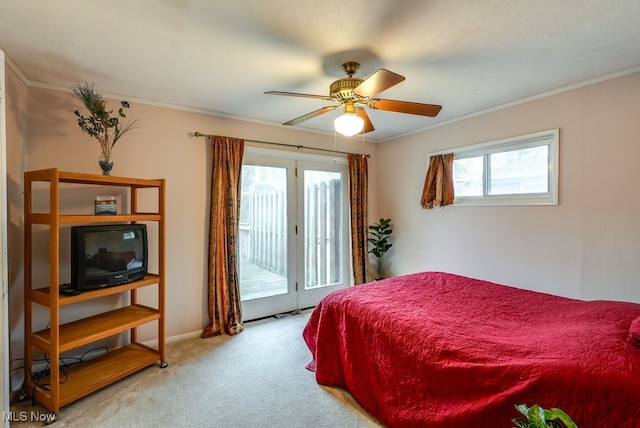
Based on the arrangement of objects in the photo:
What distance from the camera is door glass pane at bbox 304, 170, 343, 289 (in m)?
4.01

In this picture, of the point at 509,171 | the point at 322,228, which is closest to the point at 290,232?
the point at 322,228

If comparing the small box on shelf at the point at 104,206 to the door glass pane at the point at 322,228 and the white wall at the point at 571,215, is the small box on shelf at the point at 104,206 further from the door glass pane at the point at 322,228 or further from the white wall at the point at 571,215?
the white wall at the point at 571,215

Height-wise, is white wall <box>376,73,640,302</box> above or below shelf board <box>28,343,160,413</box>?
Answer: above

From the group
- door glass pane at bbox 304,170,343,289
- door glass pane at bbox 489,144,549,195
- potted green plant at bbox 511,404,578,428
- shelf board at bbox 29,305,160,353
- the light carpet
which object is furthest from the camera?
door glass pane at bbox 304,170,343,289

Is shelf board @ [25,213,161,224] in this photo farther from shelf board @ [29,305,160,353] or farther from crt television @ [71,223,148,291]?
shelf board @ [29,305,160,353]

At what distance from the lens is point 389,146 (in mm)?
4430

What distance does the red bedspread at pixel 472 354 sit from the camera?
1.19m

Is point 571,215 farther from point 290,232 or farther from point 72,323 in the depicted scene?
point 72,323

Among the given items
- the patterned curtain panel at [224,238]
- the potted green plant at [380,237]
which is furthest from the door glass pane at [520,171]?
the patterned curtain panel at [224,238]

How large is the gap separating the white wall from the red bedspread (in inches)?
26.9

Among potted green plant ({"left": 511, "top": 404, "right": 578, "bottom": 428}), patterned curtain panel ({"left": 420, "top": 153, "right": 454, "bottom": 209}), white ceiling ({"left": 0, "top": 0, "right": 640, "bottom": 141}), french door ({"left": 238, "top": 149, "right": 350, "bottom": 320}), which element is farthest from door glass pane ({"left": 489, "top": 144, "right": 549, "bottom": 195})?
potted green plant ({"left": 511, "top": 404, "right": 578, "bottom": 428})

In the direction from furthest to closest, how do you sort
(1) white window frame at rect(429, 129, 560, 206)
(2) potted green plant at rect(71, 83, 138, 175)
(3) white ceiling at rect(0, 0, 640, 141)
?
(1) white window frame at rect(429, 129, 560, 206) < (2) potted green plant at rect(71, 83, 138, 175) < (3) white ceiling at rect(0, 0, 640, 141)

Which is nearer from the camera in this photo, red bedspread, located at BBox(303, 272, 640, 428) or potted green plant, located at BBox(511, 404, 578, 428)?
potted green plant, located at BBox(511, 404, 578, 428)

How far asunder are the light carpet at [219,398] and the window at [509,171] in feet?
8.26
